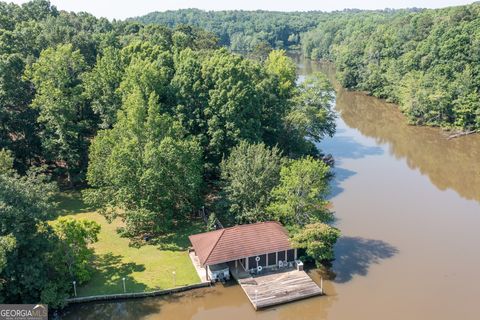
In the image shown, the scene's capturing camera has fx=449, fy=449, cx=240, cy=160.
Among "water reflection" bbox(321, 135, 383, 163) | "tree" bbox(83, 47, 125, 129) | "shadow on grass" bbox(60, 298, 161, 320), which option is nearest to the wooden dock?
"shadow on grass" bbox(60, 298, 161, 320)

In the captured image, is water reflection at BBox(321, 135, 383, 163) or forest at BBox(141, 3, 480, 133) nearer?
water reflection at BBox(321, 135, 383, 163)

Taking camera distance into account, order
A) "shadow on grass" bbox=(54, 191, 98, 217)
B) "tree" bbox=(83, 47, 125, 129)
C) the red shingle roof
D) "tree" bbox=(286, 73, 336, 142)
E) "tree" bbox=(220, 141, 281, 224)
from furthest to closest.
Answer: "tree" bbox=(286, 73, 336, 142)
"tree" bbox=(83, 47, 125, 129)
"shadow on grass" bbox=(54, 191, 98, 217)
"tree" bbox=(220, 141, 281, 224)
the red shingle roof

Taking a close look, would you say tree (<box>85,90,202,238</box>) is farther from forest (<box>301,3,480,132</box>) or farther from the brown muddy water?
forest (<box>301,3,480,132</box>)

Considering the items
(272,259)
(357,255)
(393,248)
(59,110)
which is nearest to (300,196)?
(272,259)

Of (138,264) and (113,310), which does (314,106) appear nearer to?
(138,264)

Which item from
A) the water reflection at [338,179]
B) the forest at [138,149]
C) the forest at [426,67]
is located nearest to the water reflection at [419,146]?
the forest at [426,67]

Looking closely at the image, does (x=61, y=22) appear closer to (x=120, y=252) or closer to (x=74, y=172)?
(x=74, y=172)

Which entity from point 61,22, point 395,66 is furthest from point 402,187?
point 61,22
